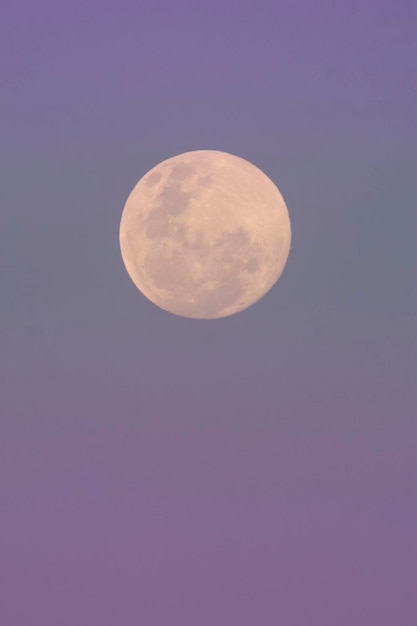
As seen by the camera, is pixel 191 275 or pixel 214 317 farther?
pixel 214 317

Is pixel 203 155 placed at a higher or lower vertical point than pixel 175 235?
higher

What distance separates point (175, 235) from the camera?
1501cm

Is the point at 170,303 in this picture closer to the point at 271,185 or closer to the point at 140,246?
the point at 140,246

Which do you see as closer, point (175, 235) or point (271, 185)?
point (175, 235)

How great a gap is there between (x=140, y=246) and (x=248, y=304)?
2.40m

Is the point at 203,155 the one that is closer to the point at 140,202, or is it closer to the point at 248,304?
the point at 140,202

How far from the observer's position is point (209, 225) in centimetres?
1499

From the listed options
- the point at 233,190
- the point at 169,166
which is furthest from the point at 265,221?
the point at 169,166

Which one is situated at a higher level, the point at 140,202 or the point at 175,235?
the point at 140,202

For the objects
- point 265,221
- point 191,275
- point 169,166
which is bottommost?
point 191,275

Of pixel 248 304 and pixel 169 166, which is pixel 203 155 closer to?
pixel 169 166

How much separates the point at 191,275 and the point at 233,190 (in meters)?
1.72

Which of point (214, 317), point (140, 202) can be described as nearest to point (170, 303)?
point (214, 317)

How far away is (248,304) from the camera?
53.6 ft
